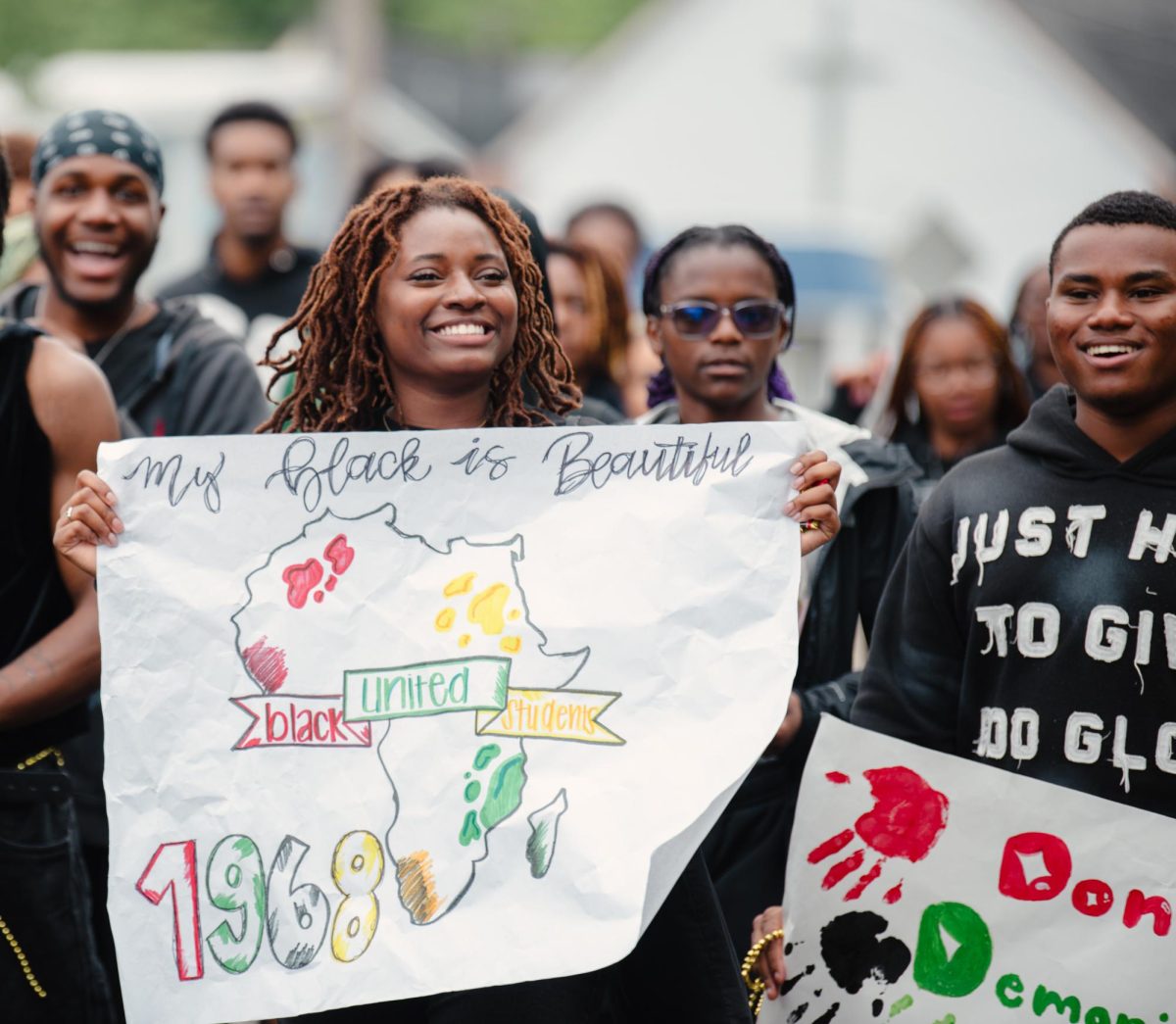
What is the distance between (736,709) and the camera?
356 centimetres

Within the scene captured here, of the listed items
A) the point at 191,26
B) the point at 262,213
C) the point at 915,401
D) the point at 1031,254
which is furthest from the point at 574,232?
the point at 191,26

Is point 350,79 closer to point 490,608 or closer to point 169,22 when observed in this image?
point 169,22

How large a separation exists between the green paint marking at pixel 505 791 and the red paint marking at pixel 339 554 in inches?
18.8

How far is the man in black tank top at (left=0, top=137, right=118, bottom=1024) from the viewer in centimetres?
375

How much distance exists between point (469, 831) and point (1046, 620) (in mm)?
1075

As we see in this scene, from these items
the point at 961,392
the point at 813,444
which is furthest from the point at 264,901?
the point at 961,392

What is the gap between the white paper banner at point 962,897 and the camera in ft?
11.5

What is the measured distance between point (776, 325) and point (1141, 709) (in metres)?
1.61

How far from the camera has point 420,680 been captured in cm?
360

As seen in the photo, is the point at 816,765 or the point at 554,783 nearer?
the point at 554,783

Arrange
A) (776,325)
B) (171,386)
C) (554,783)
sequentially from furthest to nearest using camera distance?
(171,386) < (776,325) < (554,783)

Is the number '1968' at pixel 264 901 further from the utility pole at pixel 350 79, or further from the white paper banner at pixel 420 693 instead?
the utility pole at pixel 350 79


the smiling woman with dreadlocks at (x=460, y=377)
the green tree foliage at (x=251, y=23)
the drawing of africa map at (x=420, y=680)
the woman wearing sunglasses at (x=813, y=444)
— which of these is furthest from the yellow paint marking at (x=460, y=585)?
the green tree foliage at (x=251, y=23)

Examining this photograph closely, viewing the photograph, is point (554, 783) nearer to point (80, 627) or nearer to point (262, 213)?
point (80, 627)
